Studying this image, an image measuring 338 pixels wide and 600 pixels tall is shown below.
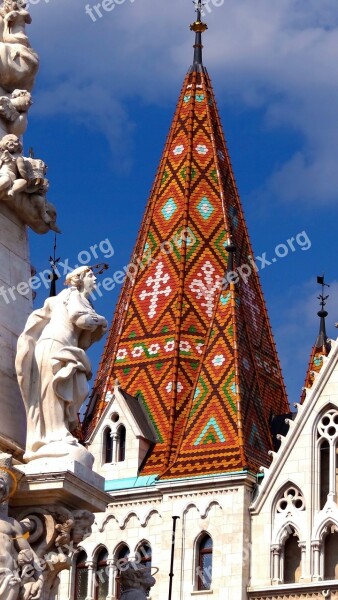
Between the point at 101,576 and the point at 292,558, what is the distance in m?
3.68

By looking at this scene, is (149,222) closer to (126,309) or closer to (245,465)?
(126,309)

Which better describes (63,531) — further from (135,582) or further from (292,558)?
(292,558)

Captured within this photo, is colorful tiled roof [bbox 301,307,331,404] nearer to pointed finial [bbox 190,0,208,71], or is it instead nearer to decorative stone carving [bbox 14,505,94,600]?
pointed finial [bbox 190,0,208,71]

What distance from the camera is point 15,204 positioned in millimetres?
10000

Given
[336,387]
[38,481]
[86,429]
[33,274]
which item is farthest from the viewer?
[86,429]

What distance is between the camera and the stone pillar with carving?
9.69 m

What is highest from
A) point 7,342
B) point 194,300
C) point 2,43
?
point 194,300

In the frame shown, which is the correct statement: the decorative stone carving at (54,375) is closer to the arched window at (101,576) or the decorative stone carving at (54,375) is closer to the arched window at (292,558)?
the arched window at (292,558)

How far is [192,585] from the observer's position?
3111 centimetres

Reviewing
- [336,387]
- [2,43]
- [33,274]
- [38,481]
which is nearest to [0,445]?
[38,481]

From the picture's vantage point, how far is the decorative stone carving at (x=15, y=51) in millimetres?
10328

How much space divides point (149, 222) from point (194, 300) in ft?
8.44

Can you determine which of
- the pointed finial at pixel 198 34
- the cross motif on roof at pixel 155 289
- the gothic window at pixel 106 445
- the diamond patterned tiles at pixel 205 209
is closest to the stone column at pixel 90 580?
the gothic window at pixel 106 445

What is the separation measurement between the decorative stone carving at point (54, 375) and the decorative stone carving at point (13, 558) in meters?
0.41
